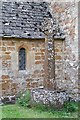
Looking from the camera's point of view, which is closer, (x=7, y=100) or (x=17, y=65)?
(x=7, y=100)

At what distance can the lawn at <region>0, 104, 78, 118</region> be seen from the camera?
11.4 metres

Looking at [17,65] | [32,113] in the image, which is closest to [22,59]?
[17,65]

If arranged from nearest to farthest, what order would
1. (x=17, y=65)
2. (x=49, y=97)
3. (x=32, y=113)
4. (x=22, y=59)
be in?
(x=32, y=113) → (x=49, y=97) → (x=17, y=65) → (x=22, y=59)

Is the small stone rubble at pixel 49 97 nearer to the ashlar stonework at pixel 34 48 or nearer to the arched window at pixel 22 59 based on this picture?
the ashlar stonework at pixel 34 48

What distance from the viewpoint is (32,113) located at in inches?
465

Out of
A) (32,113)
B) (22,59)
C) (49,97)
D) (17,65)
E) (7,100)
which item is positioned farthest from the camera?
(22,59)

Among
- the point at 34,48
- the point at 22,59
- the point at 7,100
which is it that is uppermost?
the point at 34,48

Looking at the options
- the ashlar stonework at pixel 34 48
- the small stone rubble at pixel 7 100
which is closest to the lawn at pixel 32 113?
the small stone rubble at pixel 7 100

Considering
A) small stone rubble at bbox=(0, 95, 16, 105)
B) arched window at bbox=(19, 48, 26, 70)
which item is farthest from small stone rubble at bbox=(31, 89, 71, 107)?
arched window at bbox=(19, 48, 26, 70)

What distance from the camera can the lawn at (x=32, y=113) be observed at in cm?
1138

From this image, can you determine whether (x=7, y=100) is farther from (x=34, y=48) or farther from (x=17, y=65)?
(x=34, y=48)

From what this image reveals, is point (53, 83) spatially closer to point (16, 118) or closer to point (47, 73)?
point (47, 73)

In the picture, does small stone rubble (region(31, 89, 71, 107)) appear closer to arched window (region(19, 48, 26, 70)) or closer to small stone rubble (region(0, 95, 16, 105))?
small stone rubble (region(0, 95, 16, 105))

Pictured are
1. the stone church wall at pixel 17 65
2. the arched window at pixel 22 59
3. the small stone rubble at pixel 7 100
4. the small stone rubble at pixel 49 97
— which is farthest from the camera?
the arched window at pixel 22 59
